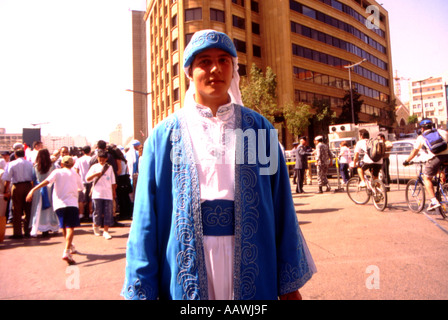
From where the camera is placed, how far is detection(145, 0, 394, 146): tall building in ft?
108

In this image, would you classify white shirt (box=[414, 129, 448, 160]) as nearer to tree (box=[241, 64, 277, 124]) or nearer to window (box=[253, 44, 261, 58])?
tree (box=[241, 64, 277, 124])

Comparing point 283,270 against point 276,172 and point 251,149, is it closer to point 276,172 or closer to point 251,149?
point 276,172

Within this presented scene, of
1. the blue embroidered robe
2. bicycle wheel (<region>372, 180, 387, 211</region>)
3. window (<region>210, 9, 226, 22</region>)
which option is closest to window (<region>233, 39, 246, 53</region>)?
window (<region>210, 9, 226, 22</region>)

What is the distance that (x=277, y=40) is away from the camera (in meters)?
35.7

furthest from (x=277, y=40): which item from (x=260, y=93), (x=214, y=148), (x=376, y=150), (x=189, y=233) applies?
Answer: (x=189, y=233)

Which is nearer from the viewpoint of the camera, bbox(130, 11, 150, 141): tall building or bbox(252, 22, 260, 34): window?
bbox(252, 22, 260, 34): window

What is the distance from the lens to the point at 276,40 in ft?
117

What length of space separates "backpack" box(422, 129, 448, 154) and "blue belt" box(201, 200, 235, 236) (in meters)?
6.49

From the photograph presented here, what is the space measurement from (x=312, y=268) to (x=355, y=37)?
49.6m

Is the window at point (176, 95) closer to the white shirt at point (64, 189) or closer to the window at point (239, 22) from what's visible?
the window at point (239, 22)

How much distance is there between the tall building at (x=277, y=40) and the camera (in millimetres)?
32969

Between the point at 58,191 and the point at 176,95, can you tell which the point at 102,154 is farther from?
the point at 176,95

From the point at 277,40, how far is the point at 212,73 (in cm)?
3676
